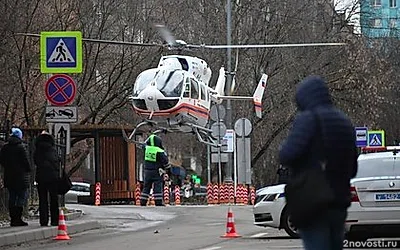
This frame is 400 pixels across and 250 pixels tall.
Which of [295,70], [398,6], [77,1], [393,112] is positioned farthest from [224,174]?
[398,6]

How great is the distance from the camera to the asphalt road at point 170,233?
1705 cm

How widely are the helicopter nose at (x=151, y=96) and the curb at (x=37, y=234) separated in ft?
49.5

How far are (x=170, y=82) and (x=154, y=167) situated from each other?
475 centimetres

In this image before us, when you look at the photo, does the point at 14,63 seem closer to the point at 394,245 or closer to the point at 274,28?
the point at 394,245

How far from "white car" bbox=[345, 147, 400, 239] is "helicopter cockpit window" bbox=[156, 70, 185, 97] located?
71.7 ft

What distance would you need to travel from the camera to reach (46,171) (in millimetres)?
19906

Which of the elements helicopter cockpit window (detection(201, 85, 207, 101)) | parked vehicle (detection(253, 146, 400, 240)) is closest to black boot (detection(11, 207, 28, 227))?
parked vehicle (detection(253, 146, 400, 240))

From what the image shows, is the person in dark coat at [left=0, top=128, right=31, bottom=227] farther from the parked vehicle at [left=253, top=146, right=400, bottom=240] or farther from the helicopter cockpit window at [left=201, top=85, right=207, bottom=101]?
the helicopter cockpit window at [left=201, top=85, right=207, bottom=101]

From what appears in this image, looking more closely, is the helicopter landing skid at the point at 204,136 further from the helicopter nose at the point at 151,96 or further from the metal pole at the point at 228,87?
the metal pole at the point at 228,87

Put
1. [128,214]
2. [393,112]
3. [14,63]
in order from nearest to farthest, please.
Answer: [128,214] < [14,63] < [393,112]

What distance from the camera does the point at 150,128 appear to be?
4000cm

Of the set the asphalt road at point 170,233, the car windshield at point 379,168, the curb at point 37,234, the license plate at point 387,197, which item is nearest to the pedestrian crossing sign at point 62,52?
the curb at point 37,234

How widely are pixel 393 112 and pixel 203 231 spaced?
4579 cm

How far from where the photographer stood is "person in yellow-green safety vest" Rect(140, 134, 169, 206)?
111ft
